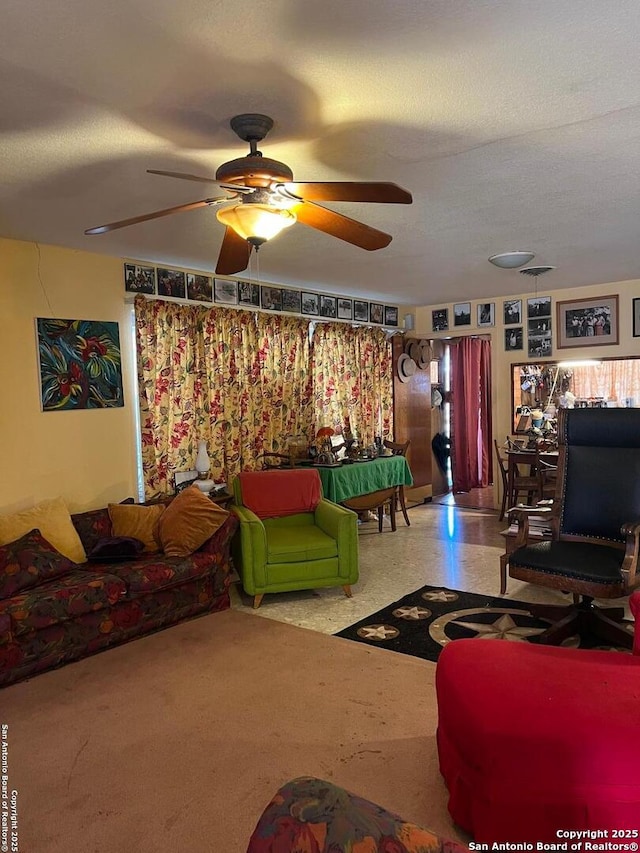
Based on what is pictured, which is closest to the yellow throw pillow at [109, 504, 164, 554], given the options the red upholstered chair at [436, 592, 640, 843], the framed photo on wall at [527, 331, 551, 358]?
the red upholstered chair at [436, 592, 640, 843]

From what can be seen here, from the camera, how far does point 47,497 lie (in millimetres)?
4164

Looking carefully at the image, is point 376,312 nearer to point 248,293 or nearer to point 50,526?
point 248,293

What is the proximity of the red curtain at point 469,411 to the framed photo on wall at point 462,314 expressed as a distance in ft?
4.23

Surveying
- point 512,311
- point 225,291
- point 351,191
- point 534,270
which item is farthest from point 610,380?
point 351,191

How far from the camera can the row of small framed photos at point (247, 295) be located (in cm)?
478

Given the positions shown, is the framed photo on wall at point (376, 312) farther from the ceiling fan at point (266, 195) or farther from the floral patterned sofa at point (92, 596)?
the ceiling fan at point (266, 195)

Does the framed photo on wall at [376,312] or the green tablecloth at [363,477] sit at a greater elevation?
the framed photo on wall at [376,312]

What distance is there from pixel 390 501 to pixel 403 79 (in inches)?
187

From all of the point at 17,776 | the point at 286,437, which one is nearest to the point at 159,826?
the point at 17,776

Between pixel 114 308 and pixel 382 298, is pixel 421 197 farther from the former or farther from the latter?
pixel 382 298

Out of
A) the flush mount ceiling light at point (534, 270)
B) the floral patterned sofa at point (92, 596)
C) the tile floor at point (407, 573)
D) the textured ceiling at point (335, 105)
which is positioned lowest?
the tile floor at point (407, 573)

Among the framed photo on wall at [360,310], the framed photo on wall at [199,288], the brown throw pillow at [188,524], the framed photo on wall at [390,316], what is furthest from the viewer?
the framed photo on wall at [390,316]

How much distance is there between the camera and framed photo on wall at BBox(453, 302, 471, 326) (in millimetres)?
7129

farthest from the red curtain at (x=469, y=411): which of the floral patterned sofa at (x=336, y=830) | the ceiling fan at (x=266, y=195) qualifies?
the floral patterned sofa at (x=336, y=830)
